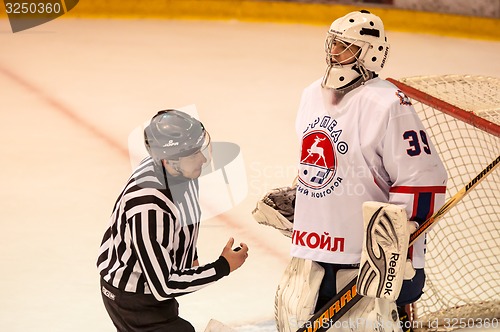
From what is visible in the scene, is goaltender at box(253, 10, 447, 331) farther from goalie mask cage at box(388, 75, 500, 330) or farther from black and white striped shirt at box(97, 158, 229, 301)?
goalie mask cage at box(388, 75, 500, 330)

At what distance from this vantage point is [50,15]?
6.95 meters

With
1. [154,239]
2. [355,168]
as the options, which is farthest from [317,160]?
[154,239]

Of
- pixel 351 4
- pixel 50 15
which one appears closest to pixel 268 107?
pixel 351 4

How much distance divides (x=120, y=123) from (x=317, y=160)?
2839 mm

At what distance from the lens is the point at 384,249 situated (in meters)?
2.14

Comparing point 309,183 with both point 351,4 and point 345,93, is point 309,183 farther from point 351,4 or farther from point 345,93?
point 351,4

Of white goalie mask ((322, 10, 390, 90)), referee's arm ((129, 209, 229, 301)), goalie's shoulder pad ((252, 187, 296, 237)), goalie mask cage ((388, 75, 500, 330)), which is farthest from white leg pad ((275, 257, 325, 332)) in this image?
goalie mask cage ((388, 75, 500, 330))

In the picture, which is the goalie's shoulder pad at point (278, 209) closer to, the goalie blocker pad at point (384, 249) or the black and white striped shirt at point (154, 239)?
the black and white striped shirt at point (154, 239)

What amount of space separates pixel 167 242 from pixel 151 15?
16.4ft

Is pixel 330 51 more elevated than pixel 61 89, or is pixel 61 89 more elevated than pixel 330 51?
pixel 330 51

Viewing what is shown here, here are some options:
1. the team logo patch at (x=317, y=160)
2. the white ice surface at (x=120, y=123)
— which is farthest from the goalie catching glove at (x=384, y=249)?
the white ice surface at (x=120, y=123)

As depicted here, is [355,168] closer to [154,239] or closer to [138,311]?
[154,239]

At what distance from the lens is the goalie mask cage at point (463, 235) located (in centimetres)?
278

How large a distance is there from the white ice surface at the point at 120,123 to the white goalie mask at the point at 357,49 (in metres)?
1.02
